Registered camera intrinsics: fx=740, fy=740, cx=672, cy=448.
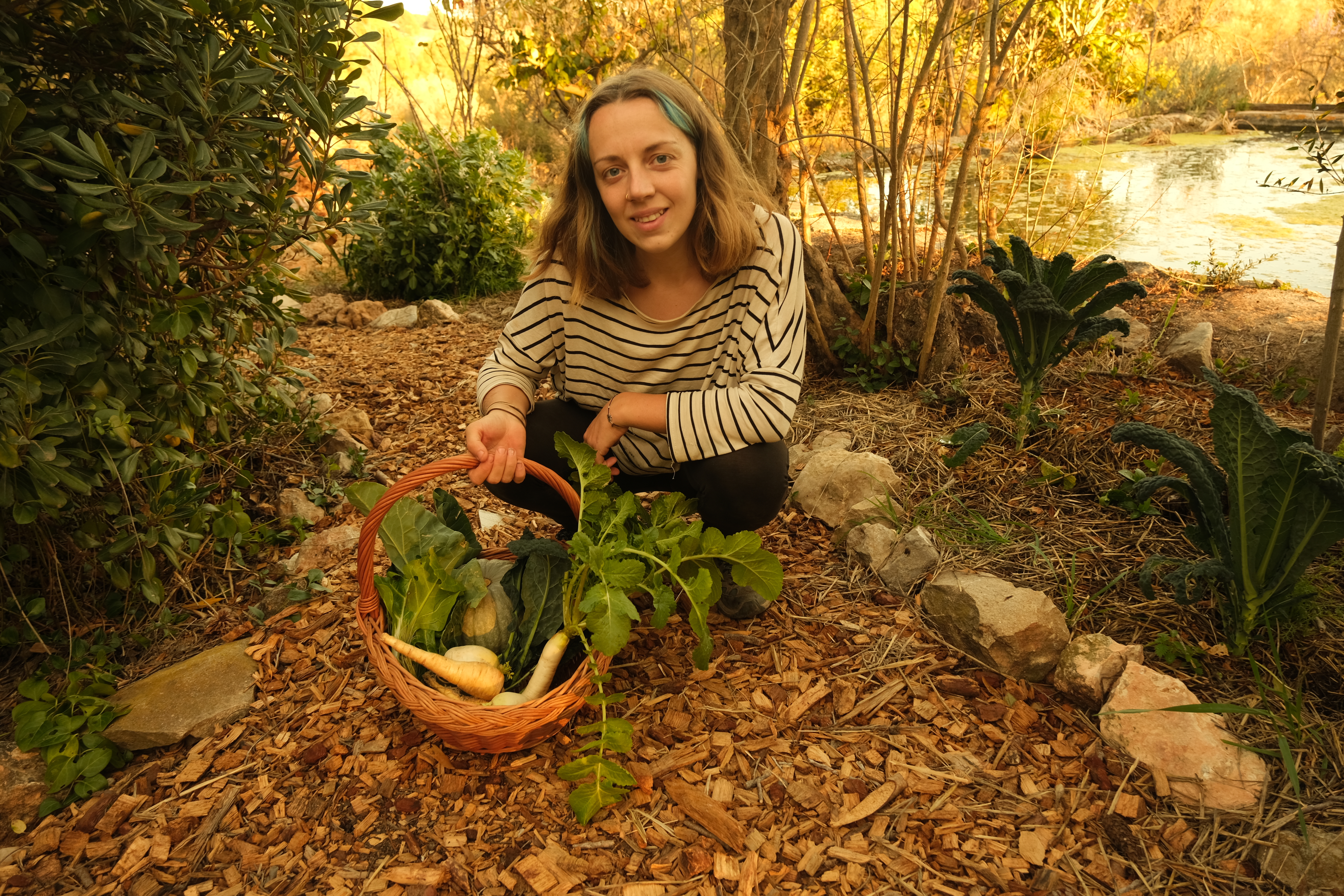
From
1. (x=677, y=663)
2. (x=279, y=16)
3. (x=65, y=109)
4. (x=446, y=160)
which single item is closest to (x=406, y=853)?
(x=677, y=663)

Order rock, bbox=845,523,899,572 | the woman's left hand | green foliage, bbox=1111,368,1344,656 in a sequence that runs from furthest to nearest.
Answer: rock, bbox=845,523,899,572 → the woman's left hand → green foliage, bbox=1111,368,1344,656

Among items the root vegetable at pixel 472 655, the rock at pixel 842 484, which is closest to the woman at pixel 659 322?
the root vegetable at pixel 472 655

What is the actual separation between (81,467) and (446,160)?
3.85 metres

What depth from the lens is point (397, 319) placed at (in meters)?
4.63

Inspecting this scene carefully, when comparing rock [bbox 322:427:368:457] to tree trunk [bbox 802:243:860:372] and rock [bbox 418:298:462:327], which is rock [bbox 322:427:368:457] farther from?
tree trunk [bbox 802:243:860:372]

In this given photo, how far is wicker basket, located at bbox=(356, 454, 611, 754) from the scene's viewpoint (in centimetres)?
149

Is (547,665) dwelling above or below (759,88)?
below

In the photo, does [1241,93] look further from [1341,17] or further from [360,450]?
[360,450]

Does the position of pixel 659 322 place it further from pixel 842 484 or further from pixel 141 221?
pixel 141 221

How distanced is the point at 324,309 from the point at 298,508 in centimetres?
278

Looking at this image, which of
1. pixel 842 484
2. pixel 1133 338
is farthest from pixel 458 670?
pixel 1133 338

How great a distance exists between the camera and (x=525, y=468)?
1.88m

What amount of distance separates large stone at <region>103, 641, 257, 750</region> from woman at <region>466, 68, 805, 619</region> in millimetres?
827

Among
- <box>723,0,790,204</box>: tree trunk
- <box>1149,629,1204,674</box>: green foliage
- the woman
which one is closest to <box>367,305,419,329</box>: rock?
<box>723,0,790,204</box>: tree trunk
